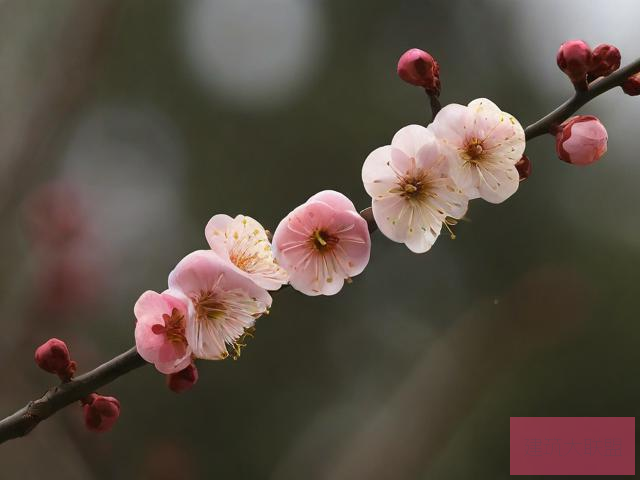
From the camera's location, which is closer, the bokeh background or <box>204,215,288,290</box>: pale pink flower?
<box>204,215,288,290</box>: pale pink flower

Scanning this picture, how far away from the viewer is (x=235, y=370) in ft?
15.3

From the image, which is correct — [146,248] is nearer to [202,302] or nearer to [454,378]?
[454,378]

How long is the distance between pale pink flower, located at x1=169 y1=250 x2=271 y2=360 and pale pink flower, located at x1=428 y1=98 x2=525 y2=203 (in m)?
0.25

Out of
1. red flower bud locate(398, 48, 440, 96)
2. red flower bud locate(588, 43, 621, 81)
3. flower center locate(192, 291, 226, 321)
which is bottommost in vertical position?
flower center locate(192, 291, 226, 321)

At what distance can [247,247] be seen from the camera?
2.60ft

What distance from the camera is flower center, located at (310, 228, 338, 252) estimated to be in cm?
75

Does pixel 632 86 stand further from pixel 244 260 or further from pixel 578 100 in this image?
pixel 244 260

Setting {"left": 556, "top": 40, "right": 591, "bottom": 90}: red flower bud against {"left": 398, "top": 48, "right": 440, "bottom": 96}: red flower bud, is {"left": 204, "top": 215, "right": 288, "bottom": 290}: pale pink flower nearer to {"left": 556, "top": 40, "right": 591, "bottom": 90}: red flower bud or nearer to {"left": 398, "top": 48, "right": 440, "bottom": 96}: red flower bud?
{"left": 398, "top": 48, "right": 440, "bottom": 96}: red flower bud

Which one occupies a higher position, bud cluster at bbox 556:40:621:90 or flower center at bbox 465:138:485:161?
bud cluster at bbox 556:40:621:90

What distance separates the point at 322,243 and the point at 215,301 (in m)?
0.13

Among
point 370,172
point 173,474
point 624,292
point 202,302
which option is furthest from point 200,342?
point 624,292

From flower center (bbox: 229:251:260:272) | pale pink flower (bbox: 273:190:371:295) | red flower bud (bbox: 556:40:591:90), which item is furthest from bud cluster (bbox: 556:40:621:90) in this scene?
flower center (bbox: 229:251:260:272)
